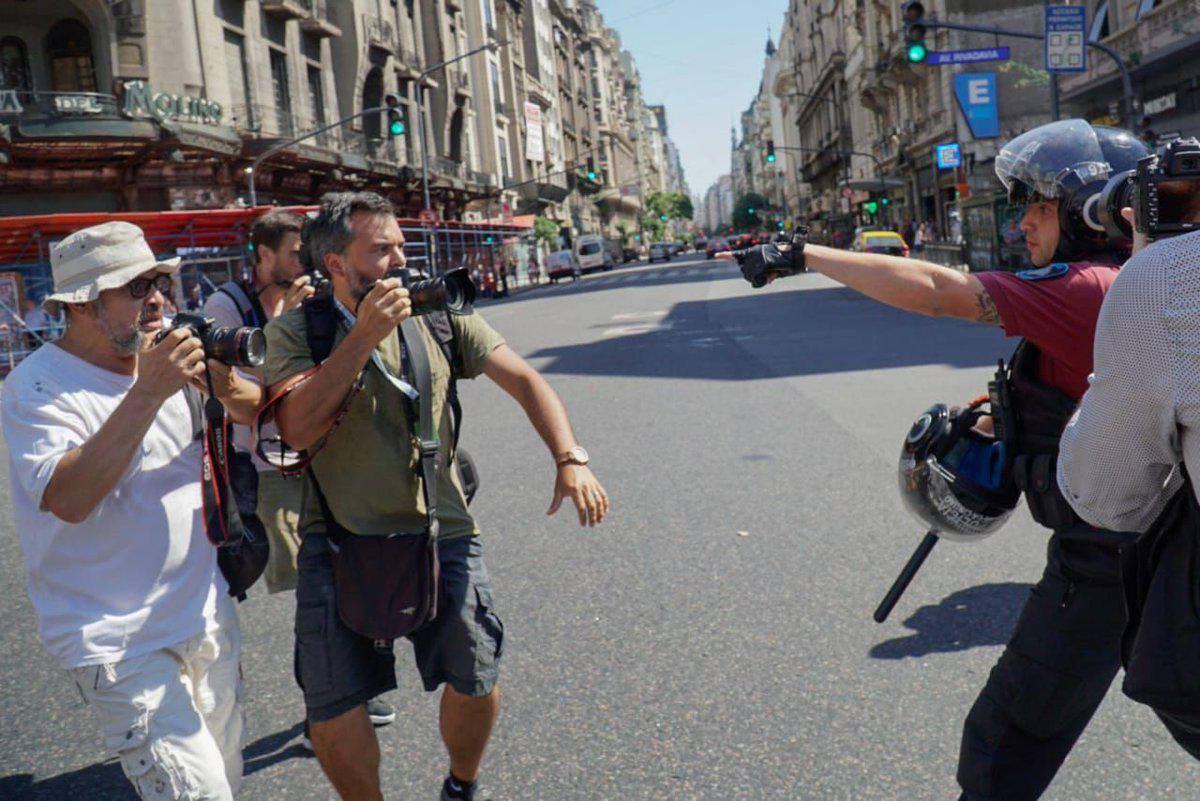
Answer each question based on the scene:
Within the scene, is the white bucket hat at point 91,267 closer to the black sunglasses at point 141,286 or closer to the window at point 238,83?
the black sunglasses at point 141,286

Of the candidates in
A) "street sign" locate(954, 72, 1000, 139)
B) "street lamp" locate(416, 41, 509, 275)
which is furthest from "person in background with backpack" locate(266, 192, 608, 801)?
"street sign" locate(954, 72, 1000, 139)

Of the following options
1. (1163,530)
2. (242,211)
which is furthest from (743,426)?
(242,211)

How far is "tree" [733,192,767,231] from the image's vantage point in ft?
493

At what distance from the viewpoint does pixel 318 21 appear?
3816 centimetres

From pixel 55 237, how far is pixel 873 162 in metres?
50.3

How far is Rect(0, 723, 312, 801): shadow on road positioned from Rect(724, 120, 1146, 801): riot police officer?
2.21 m

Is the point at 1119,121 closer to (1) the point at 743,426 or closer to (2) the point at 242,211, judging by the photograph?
(2) the point at 242,211

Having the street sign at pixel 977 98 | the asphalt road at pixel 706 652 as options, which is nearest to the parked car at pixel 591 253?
the street sign at pixel 977 98

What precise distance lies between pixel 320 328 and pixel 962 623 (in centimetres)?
286

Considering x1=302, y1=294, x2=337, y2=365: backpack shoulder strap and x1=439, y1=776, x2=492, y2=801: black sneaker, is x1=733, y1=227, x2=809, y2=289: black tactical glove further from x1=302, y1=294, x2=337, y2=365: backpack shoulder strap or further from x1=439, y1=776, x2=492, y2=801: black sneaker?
x1=439, y1=776, x2=492, y2=801: black sneaker

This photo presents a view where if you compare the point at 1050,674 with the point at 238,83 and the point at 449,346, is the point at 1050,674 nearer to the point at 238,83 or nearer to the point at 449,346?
the point at 449,346

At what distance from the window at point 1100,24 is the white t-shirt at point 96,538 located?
1193 inches

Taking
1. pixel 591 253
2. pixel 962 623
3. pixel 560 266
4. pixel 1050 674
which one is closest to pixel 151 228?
pixel 962 623

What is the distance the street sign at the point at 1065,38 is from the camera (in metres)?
18.2
